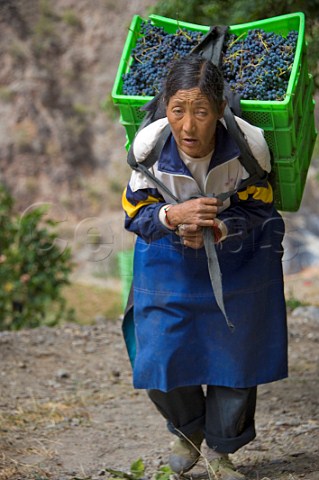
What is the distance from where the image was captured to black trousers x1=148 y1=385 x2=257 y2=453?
3.13 m

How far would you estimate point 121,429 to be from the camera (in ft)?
13.6

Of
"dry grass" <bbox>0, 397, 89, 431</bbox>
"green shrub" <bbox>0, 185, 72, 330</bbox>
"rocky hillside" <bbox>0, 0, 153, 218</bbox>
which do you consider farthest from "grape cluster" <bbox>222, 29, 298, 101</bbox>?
"rocky hillside" <bbox>0, 0, 153, 218</bbox>

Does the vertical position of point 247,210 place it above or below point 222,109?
below

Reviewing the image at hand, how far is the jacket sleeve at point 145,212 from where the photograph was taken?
9.42 feet

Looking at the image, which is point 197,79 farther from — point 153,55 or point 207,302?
point 207,302

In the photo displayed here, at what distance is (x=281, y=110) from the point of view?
288 cm

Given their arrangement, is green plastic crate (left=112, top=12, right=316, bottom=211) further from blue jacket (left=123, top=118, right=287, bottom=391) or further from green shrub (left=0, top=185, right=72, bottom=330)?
green shrub (left=0, top=185, right=72, bottom=330)

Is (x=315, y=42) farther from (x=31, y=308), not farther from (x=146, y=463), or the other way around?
(x=31, y=308)

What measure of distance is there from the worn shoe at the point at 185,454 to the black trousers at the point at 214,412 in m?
0.05

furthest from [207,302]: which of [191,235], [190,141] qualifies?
[190,141]

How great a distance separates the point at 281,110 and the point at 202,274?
2.11 feet

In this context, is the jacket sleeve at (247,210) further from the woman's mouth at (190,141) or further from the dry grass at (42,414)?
the dry grass at (42,414)

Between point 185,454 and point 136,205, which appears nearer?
point 136,205

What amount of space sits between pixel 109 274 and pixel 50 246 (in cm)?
491
